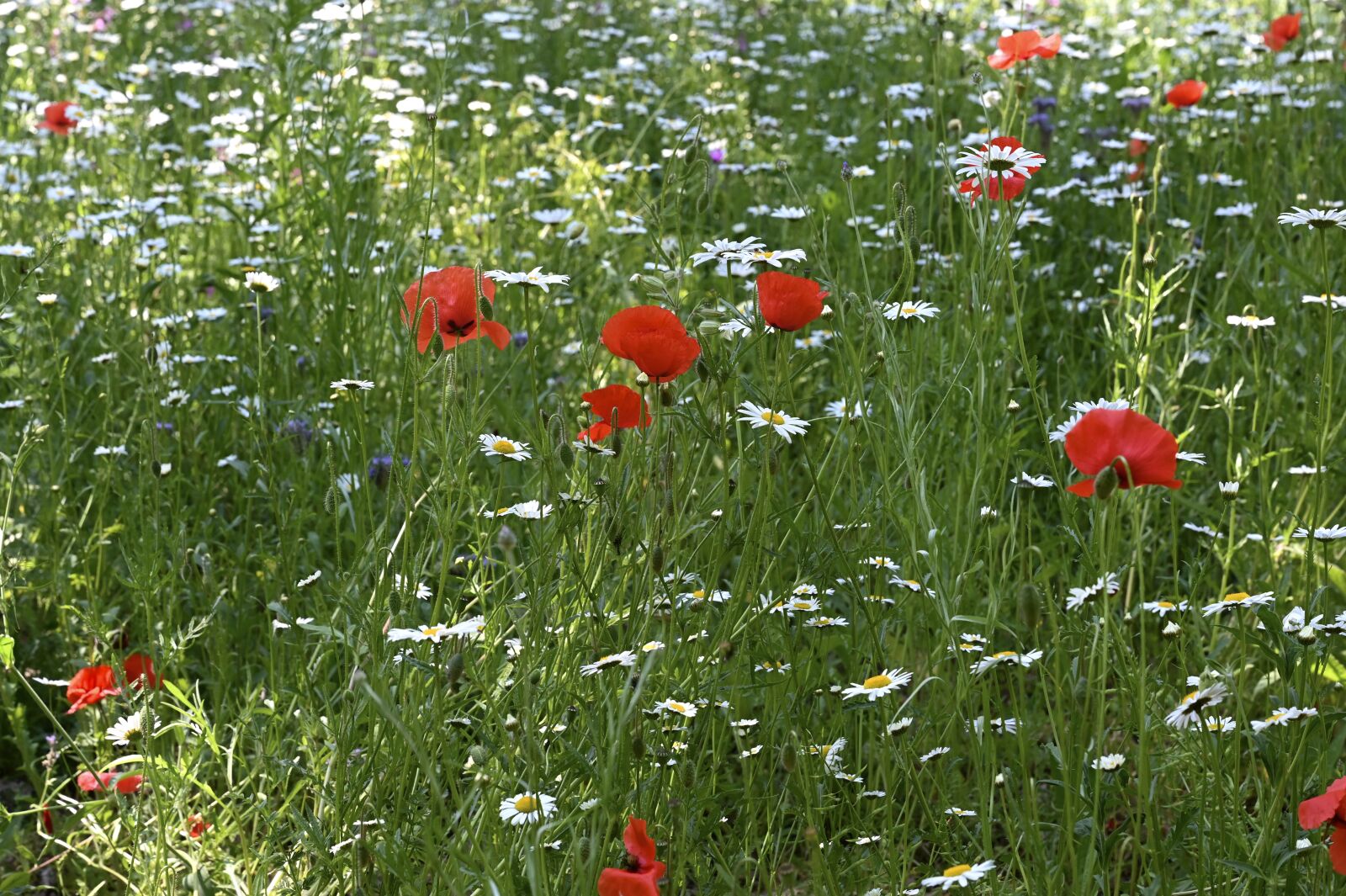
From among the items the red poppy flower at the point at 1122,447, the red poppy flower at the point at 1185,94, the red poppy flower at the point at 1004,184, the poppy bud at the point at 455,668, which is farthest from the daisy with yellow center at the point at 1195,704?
the red poppy flower at the point at 1185,94

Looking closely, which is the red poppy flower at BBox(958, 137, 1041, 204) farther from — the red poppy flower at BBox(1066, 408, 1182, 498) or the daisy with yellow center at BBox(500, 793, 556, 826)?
the daisy with yellow center at BBox(500, 793, 556, 826)

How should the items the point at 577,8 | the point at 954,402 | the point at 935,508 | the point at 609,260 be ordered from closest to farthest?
the point at 935,508
the point at 954,402
the point at 609,260
the point at 577,8

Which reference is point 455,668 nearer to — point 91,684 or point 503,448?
point 503,448

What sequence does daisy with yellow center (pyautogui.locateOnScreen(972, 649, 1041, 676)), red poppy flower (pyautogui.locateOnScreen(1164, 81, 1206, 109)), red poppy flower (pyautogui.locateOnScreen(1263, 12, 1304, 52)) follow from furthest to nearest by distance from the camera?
red poppy flower (pyautogui.locateOnScreen(1263, 12, 1304, 52)), red poppy flower (pyautogui.locateOnScreen(1164, 81, 1206, 109)), daisy with yellow center (pyautogui.locateOnScreen(972, 649, 1041, 676))

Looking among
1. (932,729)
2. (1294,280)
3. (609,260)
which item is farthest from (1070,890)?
(609,260)

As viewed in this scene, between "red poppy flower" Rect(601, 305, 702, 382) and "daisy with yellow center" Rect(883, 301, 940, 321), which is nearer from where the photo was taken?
"red poppy flower" Rect(601, 305, 702, 382)

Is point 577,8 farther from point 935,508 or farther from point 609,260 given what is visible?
point 935,508

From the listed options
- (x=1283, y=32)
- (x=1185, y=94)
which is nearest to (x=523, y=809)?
(x=1185, y=94)

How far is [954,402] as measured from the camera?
2334mm

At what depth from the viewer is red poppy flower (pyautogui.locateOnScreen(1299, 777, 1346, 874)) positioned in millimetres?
1254

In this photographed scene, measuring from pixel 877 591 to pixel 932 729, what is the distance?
197mm

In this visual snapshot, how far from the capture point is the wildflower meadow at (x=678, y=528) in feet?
4.93

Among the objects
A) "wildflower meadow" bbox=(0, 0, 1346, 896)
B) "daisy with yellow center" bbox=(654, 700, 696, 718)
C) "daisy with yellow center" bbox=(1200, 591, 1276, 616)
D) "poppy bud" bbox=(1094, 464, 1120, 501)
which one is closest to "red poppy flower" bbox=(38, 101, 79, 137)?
"wildflower meadow" bbox=(0, 0, 1346, 896)

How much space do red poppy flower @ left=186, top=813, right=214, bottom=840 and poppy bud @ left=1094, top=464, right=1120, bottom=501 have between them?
1120 mm
